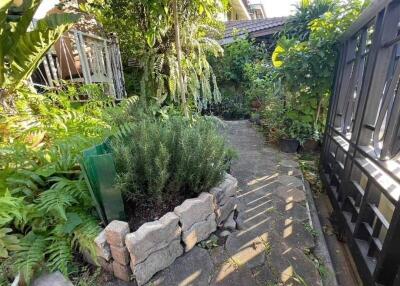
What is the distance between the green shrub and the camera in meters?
1.62

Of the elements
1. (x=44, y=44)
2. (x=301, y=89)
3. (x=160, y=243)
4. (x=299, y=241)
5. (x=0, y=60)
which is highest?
(x=44, y=44)

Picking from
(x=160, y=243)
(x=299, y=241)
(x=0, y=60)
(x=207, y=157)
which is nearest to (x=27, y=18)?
(x=0, y=60)

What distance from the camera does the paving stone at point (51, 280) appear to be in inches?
52.7

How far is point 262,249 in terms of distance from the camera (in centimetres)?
175

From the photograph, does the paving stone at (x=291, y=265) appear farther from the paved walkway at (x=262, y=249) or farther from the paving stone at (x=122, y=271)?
the paving stone at (x=122, y=271)

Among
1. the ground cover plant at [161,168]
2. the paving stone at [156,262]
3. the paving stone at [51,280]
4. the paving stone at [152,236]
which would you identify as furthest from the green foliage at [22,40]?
the paving stone at [156,262]

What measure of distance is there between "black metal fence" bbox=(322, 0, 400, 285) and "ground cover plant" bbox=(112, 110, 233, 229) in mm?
1064

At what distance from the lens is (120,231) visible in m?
1.34

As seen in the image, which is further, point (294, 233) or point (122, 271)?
point (294, 233)

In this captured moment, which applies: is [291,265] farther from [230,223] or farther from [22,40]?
[22,40]

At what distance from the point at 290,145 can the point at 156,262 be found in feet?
10.4

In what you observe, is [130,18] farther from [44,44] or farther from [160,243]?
[160,243]

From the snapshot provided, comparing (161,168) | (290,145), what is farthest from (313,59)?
(161,168)

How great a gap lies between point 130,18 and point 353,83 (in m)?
3.58
